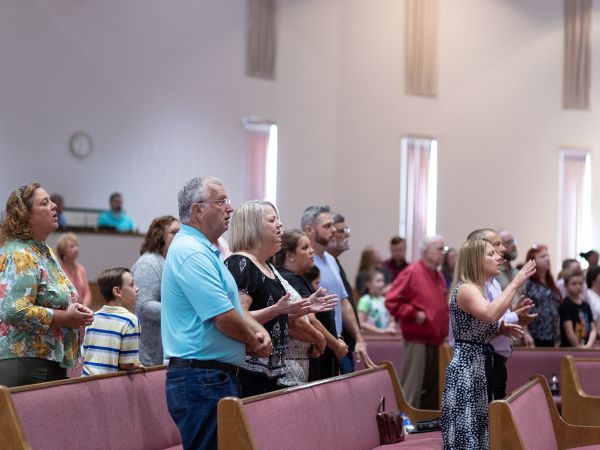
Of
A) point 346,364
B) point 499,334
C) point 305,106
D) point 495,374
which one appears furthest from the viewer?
point 305,106

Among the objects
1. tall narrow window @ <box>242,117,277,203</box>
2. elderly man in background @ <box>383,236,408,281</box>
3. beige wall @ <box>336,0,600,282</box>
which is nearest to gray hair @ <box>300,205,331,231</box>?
elderly man in background @ <box>383,236,408,281</box>

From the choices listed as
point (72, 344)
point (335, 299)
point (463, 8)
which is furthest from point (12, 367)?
point (463, 8)

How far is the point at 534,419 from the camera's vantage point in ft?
16.2

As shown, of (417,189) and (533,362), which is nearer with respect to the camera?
(533,362)

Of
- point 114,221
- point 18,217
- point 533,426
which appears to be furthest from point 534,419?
point 114,221

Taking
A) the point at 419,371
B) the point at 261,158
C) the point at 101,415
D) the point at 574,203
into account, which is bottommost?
the point at 419,371

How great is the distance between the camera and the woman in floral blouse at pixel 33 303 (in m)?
4.07

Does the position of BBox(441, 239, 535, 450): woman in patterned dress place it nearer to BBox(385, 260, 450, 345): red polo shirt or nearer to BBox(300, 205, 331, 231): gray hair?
BBox(300, 205, 331, 231): gray hair

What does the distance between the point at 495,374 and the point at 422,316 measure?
289 centimetres

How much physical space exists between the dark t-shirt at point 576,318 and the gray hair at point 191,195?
18.7 ft

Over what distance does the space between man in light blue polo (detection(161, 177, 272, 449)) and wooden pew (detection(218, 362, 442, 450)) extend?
0.37ft

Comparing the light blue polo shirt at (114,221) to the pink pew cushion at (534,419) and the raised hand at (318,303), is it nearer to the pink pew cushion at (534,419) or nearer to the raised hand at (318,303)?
the pink pew cushion at (534,419)

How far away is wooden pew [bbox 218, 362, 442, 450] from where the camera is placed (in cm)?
339

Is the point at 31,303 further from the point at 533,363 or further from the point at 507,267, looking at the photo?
the point at 507,267
